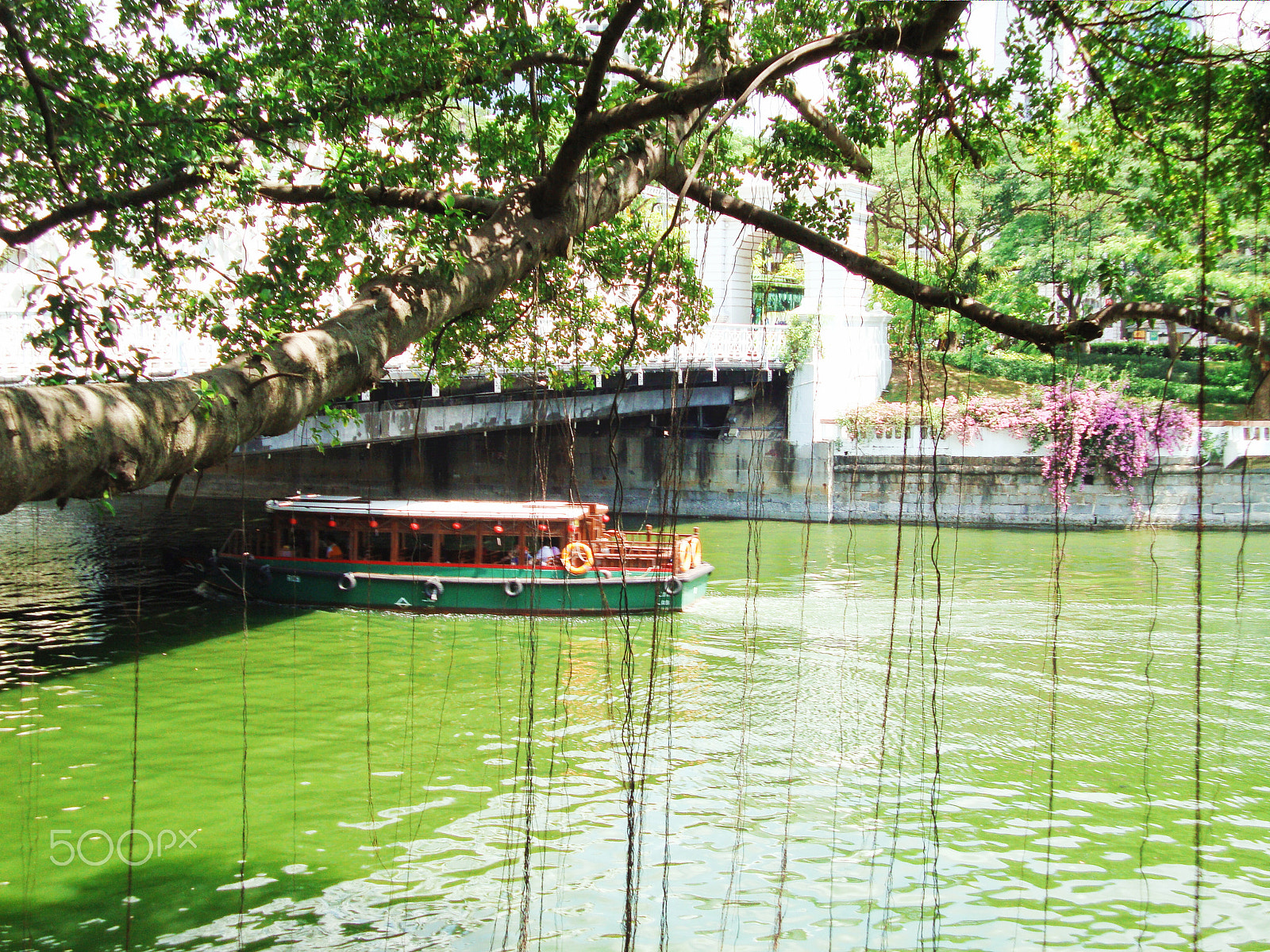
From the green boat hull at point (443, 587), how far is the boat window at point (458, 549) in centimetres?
19

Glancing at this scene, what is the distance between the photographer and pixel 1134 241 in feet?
74.7

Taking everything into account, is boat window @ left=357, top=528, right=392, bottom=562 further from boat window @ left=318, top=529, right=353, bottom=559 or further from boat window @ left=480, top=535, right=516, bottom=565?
boat window @ left=480, top=535, right=516, bottom=565

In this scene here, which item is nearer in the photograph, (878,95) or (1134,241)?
(878,95)

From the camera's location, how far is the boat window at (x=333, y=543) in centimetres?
1461

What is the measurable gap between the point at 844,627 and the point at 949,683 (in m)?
2.45

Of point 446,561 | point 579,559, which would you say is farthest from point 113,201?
point 446,561

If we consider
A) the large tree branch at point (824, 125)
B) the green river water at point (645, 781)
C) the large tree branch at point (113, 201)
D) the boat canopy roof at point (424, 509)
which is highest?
the large tree branch at point (824, 125)

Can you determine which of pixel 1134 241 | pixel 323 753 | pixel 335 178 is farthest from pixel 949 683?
pixel 1134 241

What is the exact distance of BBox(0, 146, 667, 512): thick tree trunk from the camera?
217 centimetres

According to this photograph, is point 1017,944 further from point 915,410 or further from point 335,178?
point 915,410

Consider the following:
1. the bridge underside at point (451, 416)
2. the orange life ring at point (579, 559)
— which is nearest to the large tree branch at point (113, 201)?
the orange life ring at point (579, 559)

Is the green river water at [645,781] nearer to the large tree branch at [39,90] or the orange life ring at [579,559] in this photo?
the orange life ring at [579,559]

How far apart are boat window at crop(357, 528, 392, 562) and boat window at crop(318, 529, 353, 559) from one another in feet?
0.71

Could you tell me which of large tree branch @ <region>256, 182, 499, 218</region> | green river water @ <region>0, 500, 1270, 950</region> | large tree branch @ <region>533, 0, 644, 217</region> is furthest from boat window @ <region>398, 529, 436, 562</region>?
large tree branch @ <region>533, 0, 644, 217</region>
